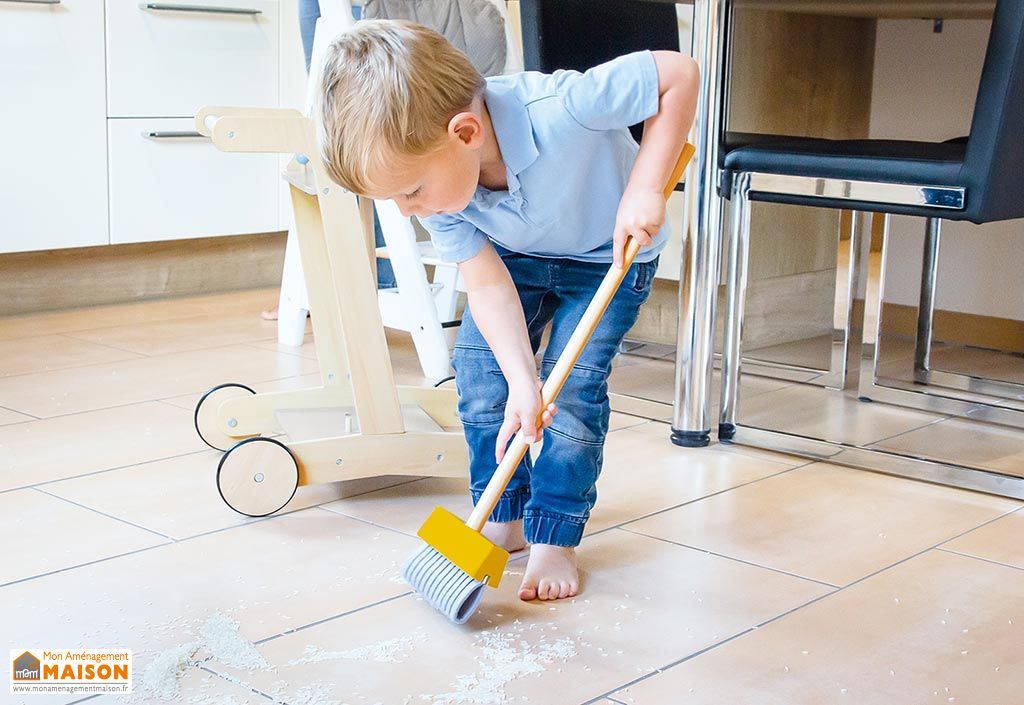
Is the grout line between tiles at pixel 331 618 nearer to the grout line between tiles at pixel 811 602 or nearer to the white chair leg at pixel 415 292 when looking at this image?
the grout line between tiles at pixel 811 602

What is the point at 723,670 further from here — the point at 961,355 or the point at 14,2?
the point at 14,2

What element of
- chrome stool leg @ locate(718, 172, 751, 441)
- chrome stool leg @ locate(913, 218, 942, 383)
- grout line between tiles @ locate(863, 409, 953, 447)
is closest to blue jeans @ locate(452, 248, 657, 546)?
chrome stool leg @ locate(718, 172, 751, 441)

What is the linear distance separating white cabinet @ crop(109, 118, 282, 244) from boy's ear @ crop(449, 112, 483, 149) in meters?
1.66

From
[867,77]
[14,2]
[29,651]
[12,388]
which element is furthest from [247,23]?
[29,651]

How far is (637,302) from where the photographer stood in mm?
1265

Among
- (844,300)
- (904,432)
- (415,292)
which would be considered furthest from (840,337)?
(415,292)

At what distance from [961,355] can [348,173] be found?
163 centimetres

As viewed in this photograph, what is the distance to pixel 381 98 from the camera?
0.98 m

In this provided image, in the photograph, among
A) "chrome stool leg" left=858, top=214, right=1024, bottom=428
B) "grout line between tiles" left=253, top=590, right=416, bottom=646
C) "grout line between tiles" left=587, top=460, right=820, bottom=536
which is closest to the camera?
"grout line between tiles" left=253, top=590, right=416, bottom=646

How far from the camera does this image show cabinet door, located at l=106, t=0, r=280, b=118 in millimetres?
2484

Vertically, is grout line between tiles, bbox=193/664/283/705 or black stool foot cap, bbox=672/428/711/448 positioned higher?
black stool foot cap, bbox=672/428/711/448

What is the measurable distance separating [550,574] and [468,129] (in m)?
0.44

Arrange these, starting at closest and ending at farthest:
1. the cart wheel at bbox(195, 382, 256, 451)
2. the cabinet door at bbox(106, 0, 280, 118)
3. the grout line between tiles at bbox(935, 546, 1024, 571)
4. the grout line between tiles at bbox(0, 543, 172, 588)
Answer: the grout line between tiles at bbox(0, 543, 172, 588), the grout line between tiles at bbox(935, 546, 1024, 571), the cart wheel at bbox(195, 382, 256, 451), the cabinet door at bbox(106, 0, 280, 118)

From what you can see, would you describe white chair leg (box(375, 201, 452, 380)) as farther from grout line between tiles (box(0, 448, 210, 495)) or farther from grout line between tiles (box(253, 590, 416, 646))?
grout line between tiles (box(253, 590, 416, 646))
